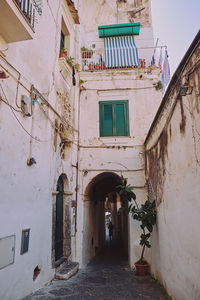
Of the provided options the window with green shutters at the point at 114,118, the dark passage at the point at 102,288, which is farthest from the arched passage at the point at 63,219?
the window with green shutters at the point at 114,118

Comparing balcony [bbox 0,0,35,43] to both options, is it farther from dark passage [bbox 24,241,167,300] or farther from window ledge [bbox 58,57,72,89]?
dark passage [bbox 24,241,167,300]

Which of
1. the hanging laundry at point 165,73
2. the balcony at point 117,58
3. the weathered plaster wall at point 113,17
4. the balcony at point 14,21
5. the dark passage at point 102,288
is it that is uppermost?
the weathered plaster wall at point 113,17

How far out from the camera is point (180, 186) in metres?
4.11

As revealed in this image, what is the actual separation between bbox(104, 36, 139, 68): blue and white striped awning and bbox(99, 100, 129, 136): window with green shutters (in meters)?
1.90

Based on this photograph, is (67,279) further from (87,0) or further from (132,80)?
(87,0)

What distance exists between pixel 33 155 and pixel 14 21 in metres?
2.65

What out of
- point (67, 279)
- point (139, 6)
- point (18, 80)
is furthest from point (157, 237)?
point (139, 6)

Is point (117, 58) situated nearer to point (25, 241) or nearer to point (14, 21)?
point (14, 21)

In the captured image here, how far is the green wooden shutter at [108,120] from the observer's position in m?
8.95

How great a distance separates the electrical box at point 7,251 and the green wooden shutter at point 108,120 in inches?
222

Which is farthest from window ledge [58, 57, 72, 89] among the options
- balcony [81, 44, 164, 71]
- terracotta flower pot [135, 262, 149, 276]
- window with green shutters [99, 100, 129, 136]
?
terracotta flower pot [135, 262, 149, 276]

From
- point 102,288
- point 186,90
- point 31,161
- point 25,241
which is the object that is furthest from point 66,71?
point 102,288

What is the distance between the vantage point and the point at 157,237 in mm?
6062

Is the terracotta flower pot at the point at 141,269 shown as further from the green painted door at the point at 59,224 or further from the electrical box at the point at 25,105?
the electrical box at the point at 25,105
